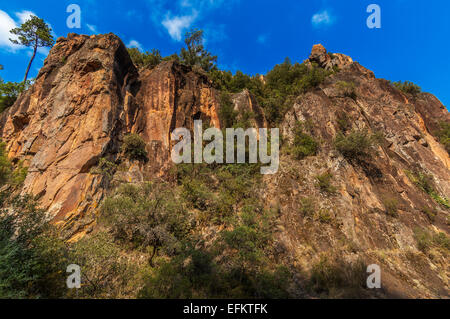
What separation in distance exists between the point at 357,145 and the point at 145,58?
22026 mm

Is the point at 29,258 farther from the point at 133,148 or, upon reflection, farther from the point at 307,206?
the point at 307,206

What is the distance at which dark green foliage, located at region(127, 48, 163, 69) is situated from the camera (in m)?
18.6

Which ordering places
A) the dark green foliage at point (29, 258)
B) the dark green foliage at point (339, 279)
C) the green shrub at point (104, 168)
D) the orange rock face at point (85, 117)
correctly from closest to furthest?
1. the dark green foliage at point (29, 258)
2. the dark green foliage at point (339, 279)
3. the orange rock face at point (85, 117)
4. the green shrub at point (104, 168)

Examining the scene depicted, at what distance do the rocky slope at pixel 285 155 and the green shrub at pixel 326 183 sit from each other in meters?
0.23

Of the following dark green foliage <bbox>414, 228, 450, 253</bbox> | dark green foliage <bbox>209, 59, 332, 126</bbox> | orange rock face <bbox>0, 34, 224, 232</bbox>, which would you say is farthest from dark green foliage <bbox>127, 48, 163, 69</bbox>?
dark green foliage <bbox>414, 228, 450, 253</bbox>

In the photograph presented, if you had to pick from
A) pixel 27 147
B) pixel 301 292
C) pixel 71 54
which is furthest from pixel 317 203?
pixel 71 54

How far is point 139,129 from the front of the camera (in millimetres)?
13477

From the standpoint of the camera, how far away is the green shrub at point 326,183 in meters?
9.82

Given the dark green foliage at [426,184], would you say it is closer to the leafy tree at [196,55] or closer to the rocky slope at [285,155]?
the rocky slope at [285,155]

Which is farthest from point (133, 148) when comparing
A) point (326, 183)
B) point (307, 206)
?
point (326, 183)

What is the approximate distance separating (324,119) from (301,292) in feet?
41.7

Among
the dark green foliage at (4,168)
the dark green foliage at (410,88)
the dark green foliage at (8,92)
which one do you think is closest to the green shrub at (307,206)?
the dark green foliage at (4,168)

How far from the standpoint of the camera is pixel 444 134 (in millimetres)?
16031

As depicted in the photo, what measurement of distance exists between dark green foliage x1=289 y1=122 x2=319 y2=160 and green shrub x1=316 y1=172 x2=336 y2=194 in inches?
88.7
